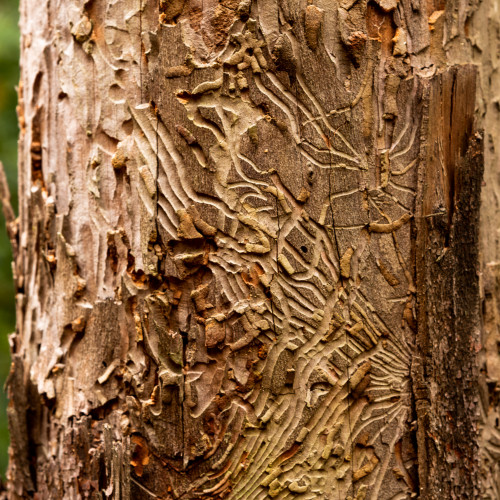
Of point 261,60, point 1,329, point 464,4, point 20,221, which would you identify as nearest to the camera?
point 261,60

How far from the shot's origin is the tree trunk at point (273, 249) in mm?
1069

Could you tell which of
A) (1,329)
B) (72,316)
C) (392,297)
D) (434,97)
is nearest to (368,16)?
(434,97)

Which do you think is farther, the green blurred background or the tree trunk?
the green blurred background

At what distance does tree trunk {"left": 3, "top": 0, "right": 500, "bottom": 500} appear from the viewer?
1069mm

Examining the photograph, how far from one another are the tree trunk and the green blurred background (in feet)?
4.90

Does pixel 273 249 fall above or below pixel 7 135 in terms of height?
below

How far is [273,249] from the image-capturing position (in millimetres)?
1077

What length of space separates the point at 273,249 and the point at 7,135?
6.57 ft

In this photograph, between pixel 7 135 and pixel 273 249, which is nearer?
pixel 273 249

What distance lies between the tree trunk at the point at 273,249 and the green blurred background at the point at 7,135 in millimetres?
1493

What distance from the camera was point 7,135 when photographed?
2637mm

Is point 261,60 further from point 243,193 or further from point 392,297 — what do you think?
point 392,297

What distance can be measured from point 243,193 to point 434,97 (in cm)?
42

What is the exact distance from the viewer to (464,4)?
3.86ft
